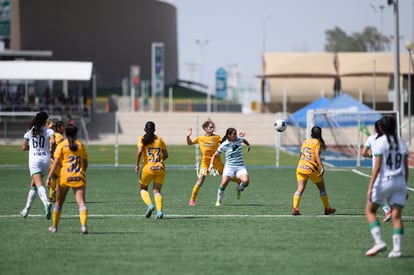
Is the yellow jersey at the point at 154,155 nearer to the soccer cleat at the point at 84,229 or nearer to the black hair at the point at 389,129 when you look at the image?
the soccer cleat at the point at 84,229

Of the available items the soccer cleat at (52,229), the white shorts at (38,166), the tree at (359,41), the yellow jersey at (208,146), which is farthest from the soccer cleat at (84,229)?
the tree at (359,41)

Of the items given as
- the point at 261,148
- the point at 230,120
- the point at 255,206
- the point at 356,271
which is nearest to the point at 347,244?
the point at 356,271

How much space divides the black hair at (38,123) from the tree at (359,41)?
13226cm

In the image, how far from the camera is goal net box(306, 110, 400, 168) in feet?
124

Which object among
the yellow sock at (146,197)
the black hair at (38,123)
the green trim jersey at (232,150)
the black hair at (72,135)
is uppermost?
the black hair at (38,123)

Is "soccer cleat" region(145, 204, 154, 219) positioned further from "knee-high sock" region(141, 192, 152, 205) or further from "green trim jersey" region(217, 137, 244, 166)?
"green trim jersey" region(217, 137, 244, 166)

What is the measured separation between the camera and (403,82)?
7688 cm

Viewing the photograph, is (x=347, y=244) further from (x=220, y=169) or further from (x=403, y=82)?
(x=403, y=82)

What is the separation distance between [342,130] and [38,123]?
3922cm

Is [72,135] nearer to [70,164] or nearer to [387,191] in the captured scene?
[70,164]

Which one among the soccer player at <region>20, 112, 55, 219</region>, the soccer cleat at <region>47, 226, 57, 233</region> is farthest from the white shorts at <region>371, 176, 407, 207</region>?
the soccer player at <region>20, 112, 55, 219</region>

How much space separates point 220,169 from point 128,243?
7.07 metres

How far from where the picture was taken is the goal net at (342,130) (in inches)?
1490

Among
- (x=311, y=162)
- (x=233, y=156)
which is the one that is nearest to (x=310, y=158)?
(x=311, y=162)
